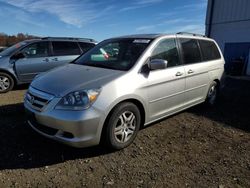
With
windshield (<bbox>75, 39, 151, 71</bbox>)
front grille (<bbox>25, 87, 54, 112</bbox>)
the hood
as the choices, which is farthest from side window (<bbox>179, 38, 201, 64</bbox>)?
front grille (<bbox>25, 87, 54, 112</bbox>)

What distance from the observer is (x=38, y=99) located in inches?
143

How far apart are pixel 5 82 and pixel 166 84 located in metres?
5.36

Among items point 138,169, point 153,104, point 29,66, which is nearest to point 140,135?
point 153,104

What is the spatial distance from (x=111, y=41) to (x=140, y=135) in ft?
6.49

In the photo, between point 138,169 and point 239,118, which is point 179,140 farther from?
point 239,118

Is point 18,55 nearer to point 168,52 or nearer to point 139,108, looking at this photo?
point 168,52

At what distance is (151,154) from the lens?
151 inches

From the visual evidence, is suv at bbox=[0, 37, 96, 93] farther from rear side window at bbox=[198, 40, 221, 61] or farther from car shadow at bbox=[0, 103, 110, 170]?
rear side window at bbox=[198, 40, 221, 61]

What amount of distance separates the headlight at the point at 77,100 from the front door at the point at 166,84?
1085 mm

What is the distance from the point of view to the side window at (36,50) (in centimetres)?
794

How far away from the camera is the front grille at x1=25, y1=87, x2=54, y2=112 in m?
3.48

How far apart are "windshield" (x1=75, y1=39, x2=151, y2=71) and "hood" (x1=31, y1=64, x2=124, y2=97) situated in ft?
0.78

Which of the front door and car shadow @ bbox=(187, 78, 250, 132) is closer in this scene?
the front door

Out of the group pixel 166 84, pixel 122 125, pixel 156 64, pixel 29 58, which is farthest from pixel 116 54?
pixel 29 58
